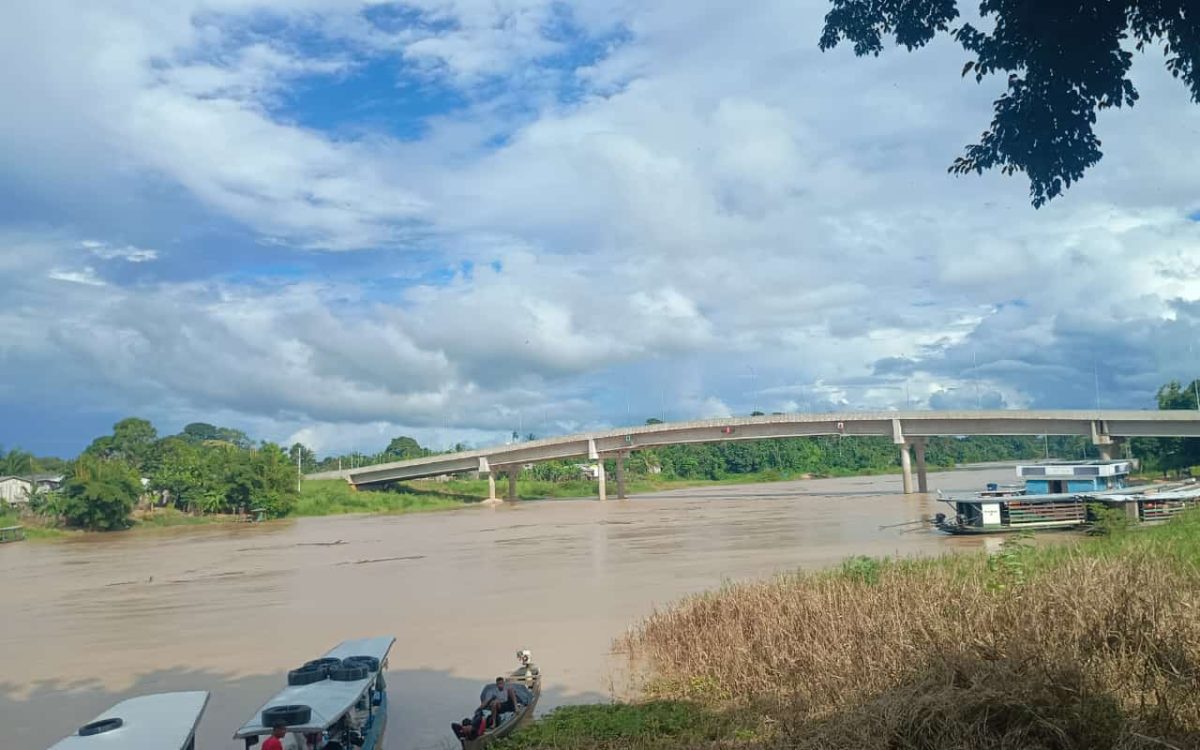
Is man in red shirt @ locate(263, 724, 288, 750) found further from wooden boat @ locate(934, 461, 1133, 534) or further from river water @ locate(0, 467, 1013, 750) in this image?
wooden boat @ locate(934, 461, 1133, 534)

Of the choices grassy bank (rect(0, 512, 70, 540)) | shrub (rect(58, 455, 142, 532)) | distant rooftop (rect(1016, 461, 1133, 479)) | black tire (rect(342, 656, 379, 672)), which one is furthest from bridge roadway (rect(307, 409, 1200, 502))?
black tire (rect(342, 656, 379, 672))

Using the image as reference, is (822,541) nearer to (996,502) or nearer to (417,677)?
(996,502)

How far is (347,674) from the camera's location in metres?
11.9

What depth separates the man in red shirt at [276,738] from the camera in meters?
9.25

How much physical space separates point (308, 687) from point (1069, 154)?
1056cm

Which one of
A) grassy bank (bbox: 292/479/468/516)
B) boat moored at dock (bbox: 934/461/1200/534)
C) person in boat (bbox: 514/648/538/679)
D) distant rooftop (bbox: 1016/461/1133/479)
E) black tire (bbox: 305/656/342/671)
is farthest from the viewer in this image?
grassy bank (bbox: 292/479/468/516)

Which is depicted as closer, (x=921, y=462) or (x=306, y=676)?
(x=306, y=676)

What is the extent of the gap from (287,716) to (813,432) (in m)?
64.1

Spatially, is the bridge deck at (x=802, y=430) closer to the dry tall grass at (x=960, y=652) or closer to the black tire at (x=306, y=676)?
the dry tall grass at (x=960, y=652)

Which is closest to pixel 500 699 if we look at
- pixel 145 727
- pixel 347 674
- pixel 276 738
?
pixel 347 674

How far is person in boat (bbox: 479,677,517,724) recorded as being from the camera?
11539 millimetres

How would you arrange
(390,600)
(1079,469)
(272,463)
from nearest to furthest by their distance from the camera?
(390,600) → (1079,469) → (272,463)

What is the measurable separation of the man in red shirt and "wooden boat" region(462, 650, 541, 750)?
2.21m

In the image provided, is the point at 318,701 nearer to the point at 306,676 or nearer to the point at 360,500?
the point at 306,676
